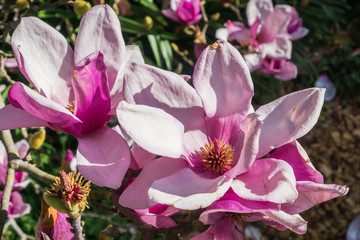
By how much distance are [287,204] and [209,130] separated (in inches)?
5.1

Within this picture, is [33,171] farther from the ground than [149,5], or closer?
farther from the ground

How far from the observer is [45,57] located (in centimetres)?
52

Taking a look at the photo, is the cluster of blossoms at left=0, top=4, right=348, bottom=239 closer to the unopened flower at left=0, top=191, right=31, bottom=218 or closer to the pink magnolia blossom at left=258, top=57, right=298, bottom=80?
the unopened flower at left=0, top=191, right=31, bottom=218

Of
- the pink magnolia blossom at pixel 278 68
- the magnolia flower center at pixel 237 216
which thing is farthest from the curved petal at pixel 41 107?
the pink magnolia blossom at pixel 278 68

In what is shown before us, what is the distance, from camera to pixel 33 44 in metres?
0.51

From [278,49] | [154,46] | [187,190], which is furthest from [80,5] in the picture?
[154,46]

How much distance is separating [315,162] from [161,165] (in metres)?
2.35

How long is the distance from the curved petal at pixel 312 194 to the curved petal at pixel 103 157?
0.18 m

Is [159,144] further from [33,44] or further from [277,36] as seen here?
[277,36]

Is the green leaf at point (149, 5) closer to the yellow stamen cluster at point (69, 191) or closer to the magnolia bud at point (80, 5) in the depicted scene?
the magnolia bud at point (80, 5)

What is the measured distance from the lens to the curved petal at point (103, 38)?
20.1 inches

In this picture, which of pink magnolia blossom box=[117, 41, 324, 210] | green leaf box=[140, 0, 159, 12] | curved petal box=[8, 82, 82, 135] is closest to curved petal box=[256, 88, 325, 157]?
pink magnolia blossom box=[117, 41, 324, 210]

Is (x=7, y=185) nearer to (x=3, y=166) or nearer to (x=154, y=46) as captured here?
(x=3, y=166)

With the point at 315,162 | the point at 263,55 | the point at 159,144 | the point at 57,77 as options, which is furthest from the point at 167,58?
the point at 315,162
